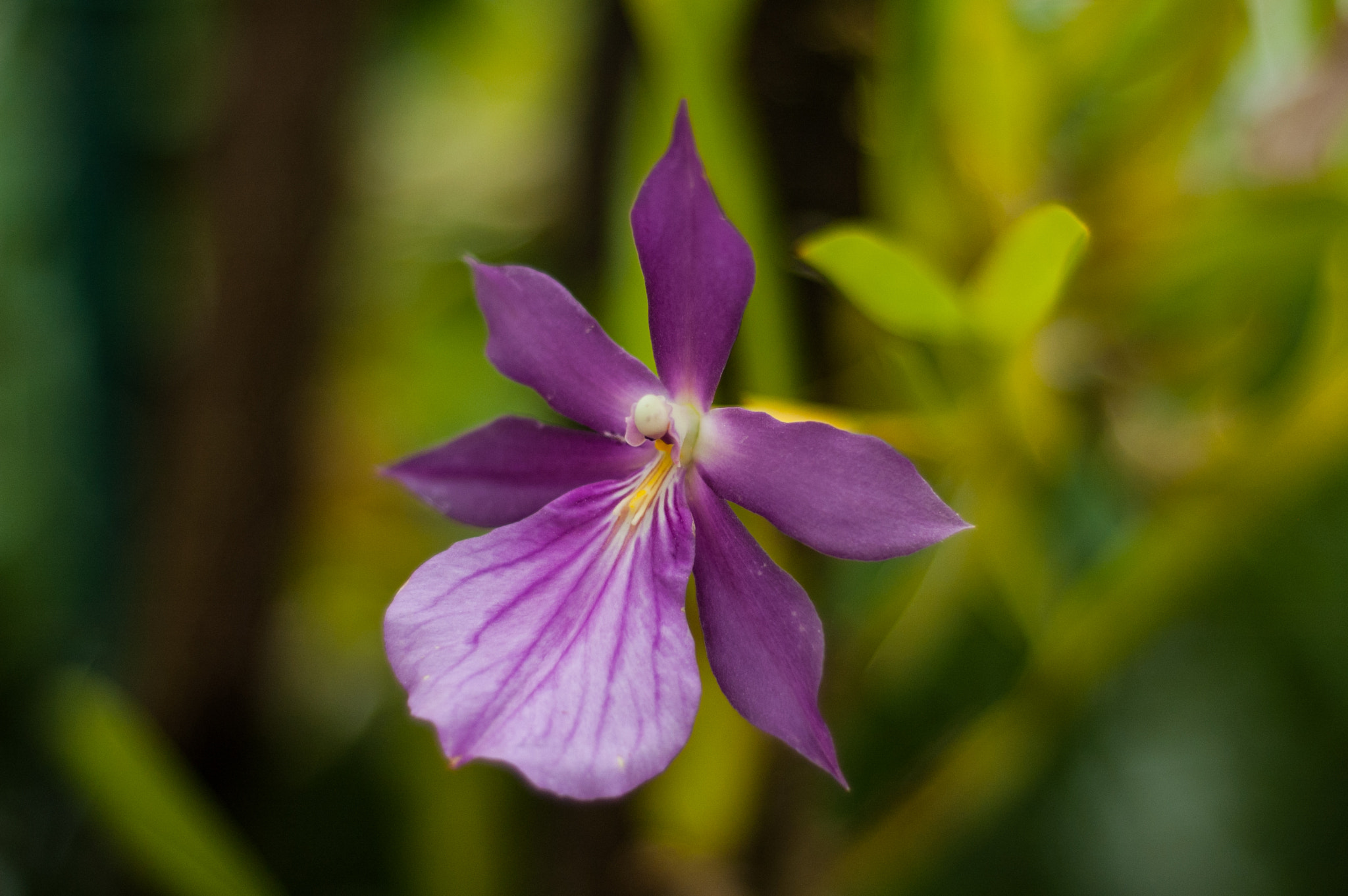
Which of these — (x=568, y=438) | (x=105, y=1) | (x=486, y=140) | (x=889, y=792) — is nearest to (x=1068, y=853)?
(x=889, y=792)

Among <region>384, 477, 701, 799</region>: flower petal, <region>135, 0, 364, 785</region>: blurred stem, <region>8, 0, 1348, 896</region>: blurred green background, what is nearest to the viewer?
<region>384, 477, 701, 799</region>: flower petal

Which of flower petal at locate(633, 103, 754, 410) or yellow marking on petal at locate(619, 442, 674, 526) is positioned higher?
flower petal at locate(633, 103, 754, 410)

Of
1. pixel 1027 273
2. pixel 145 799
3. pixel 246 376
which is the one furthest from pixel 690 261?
pixel 246 376

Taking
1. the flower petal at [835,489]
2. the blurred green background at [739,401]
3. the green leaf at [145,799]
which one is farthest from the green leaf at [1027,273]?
the green leaf at [145,799]

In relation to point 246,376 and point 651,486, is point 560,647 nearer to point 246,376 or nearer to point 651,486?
point 651,486

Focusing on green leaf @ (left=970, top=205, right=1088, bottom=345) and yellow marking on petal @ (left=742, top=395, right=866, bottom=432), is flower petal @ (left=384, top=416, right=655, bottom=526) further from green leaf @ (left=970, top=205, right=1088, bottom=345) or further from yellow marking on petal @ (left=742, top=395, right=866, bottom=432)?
green leaf @ (left=970, top=205, right=1088, bottom=345)

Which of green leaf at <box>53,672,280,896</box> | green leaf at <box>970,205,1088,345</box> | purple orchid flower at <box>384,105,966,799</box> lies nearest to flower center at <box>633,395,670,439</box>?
purple orchid flower at <box>384,105,966,799</box>

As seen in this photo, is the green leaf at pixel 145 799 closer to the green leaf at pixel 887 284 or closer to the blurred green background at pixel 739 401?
the blurred green background at pixel 739 401
